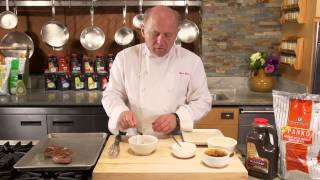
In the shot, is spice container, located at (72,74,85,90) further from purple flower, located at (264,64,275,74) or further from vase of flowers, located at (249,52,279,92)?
purple flower, located at (264,64,275,74)

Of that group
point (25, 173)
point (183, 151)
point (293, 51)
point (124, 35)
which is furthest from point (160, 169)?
point (124, 35)

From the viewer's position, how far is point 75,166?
3.84 feet

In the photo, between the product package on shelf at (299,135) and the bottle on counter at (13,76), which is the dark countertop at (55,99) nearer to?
the bottle on counter at (13,76)

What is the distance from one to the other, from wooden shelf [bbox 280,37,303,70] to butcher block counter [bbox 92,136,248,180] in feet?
5.21

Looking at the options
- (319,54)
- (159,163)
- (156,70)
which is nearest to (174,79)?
(156,70)

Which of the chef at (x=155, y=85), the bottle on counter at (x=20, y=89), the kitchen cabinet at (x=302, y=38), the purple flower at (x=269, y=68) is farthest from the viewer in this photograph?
the purple flower at (x=269, y=68)

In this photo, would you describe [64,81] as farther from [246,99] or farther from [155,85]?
[246,99]

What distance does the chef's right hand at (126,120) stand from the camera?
4.74 feet

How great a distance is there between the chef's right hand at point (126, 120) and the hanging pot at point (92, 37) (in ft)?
5.30

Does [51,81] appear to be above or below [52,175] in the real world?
above

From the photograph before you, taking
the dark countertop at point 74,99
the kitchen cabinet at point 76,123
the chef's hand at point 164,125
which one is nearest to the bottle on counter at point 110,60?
the dark countertop at point 74,99

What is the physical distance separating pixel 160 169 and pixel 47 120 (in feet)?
5.48

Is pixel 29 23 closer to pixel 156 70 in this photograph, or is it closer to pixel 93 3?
pixel 93 3

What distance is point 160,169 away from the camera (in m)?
1.15
